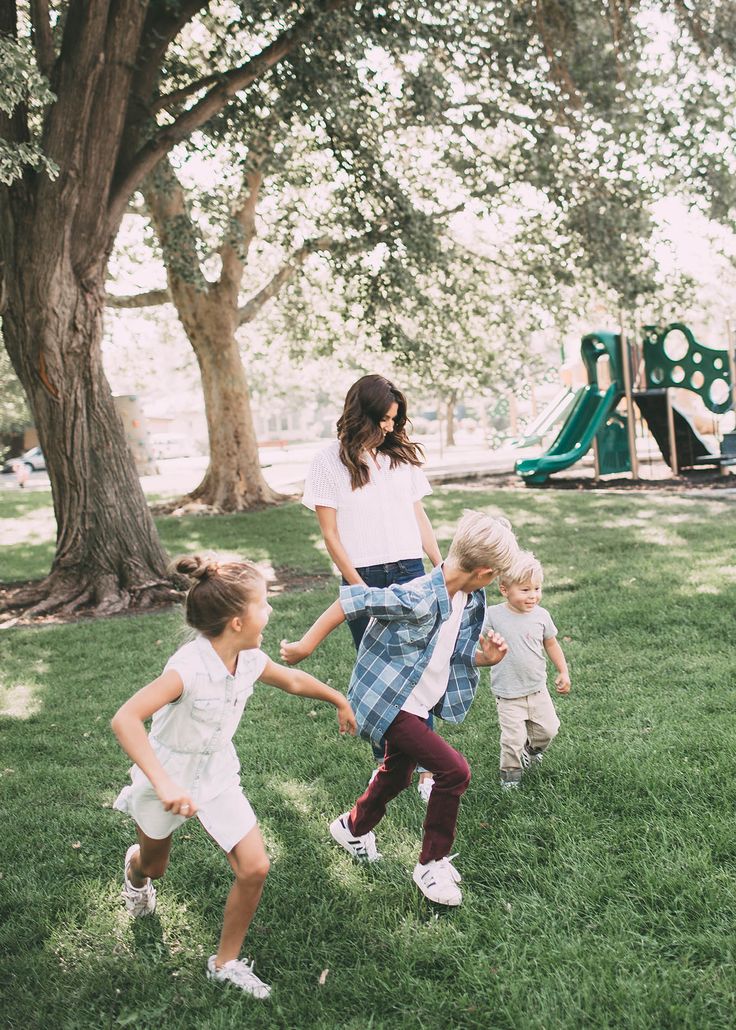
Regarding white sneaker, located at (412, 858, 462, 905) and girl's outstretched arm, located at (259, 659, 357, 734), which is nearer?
girl's outstretched arm, located at (259, 659, 357, 734)

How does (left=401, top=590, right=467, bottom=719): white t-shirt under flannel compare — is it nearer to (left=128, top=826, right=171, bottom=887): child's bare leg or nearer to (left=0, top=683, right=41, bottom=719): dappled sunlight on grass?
(left=128, top=826, right=171, bottom=887): child's bare leg

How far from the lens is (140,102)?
9.22 m

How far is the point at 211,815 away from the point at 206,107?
331 inches

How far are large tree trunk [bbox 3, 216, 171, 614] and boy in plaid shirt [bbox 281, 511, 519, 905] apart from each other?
6.04 m

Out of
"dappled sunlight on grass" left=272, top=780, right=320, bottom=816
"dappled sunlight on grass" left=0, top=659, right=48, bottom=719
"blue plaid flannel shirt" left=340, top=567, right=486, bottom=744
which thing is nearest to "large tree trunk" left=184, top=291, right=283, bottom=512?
"dappled sunlight on grass" left=0, top=659, right=48, bottom=719

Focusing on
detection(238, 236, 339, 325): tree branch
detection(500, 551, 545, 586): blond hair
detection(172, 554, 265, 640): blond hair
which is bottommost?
detection(500, 551, 545, 586): blond hair

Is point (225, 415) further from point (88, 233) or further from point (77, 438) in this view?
point (88, 233)

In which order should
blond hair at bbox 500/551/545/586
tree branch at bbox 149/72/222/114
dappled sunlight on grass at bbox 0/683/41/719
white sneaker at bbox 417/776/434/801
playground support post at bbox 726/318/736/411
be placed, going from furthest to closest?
playground support post at bbox 726/318/736/411 → tree branch at bbox 149/72/222/114 → dappled sunlight on grass at bbox 0/683/41/719 → white sneaker at bbox 417/776/434/801 → blond hair at bbox 500/551/545/586

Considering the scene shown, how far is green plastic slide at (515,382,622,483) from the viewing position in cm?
1689

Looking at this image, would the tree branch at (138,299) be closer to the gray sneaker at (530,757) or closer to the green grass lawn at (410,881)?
the green grass lawn at (410,881)

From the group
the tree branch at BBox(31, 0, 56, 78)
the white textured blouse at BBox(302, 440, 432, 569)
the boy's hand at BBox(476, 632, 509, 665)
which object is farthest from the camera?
the tree branch at BBox(31, 0, 56, 78)

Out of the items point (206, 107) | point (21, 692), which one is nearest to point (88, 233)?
point (206, 107)

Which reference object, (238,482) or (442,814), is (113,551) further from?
(238,482)

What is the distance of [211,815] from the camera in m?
2.75
